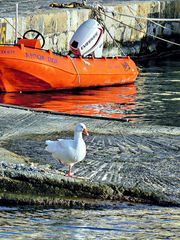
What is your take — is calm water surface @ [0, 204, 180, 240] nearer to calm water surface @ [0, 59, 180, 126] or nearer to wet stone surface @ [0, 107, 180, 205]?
wet stone surface @ [0, 107, 180, 205]

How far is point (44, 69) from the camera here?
65.4ft

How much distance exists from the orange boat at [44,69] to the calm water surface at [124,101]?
0.19 meters

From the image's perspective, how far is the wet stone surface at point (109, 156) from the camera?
9992mm

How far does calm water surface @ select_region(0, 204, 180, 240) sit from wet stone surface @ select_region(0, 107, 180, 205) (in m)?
0.35

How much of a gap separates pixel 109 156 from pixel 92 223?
92.6 inches

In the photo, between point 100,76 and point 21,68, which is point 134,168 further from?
point 100,76

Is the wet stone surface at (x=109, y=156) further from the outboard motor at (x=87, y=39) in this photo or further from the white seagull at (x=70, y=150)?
the outboard motor at (x=87, y=39)

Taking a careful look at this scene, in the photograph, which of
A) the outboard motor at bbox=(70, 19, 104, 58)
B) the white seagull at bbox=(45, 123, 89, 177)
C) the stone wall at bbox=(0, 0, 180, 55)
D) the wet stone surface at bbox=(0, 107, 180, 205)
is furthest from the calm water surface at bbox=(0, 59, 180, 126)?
the white seagull at bbox=(45, 123, 89, 177)

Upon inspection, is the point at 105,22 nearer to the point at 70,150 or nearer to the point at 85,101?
the point at 85,101

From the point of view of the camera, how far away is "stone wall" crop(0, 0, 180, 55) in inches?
926

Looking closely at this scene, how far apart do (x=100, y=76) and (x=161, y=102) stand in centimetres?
278

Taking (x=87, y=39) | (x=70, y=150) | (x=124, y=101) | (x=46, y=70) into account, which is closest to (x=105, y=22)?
(x=87, y=39)

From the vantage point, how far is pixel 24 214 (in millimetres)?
9391

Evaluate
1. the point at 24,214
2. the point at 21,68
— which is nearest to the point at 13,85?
the point at 21,68
